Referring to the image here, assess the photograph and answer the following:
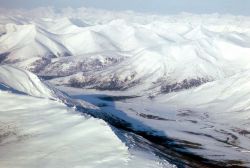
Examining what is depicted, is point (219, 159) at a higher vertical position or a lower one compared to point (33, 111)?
lower

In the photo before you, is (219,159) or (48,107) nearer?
(48,107)

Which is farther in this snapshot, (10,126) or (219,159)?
(219,159)

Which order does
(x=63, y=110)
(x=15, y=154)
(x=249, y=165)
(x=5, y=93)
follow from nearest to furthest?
1. (x=15, y=154)
2. (x=63, y=110)
3. (x=5, y=93)
4. (x=249, y=165)

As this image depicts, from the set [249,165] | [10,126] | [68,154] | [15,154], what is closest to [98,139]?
[68,154]

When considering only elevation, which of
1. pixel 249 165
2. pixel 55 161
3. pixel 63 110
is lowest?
pixel 249 165

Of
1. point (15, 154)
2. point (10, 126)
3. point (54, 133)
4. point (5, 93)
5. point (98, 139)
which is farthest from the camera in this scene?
point (5, 93)

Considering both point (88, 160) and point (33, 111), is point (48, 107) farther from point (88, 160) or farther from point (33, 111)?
point (88, 160)

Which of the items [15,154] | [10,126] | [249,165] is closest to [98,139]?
[15,154]

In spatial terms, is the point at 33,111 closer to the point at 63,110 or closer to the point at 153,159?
the point at 63,110

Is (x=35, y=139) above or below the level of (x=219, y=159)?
above
